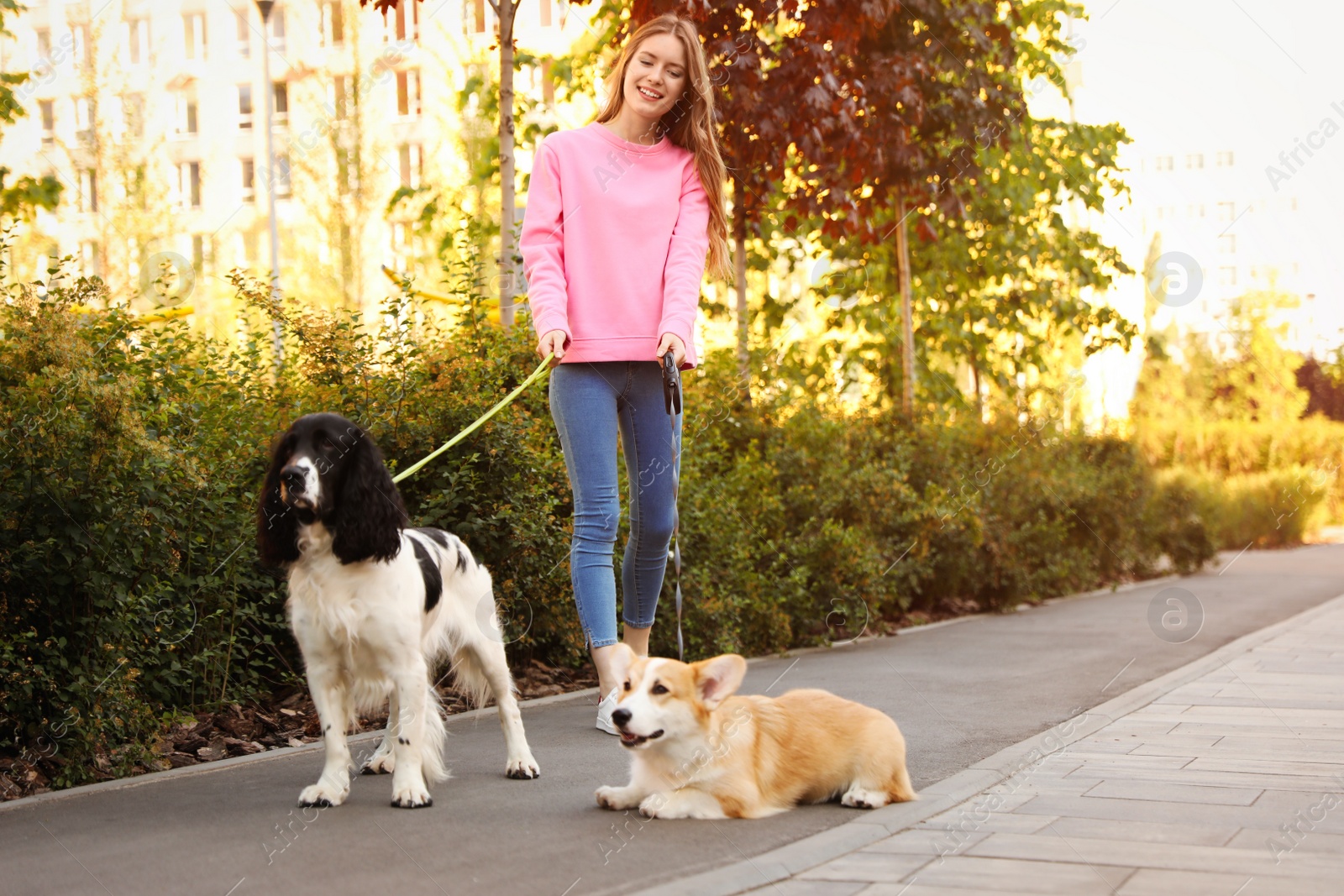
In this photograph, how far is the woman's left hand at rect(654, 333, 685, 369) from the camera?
5008 mm

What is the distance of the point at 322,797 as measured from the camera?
4.14m

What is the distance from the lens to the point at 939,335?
1675cm

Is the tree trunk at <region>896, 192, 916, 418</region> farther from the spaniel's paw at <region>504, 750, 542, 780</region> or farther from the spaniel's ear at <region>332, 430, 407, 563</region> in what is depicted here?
the spaniel's ear at <region>332, 430, 407, 563</region>

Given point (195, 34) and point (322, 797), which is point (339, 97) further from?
point (322, 797)

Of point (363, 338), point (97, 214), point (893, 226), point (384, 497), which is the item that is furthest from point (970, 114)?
point (97, 214)

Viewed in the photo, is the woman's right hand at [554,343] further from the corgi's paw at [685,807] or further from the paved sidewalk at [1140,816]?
the paved sidewalk at [1140,816]

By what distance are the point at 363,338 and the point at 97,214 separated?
21487mm

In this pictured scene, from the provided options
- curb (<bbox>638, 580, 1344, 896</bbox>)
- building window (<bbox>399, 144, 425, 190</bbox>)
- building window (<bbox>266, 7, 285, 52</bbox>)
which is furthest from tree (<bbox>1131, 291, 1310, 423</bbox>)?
curb (<bbox>638, 580, 1344, 896</bbox>)

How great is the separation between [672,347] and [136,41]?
34.5 metres

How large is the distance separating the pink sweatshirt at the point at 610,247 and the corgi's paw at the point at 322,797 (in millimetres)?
1817

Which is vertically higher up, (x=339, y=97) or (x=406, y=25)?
(x=406, y=25)

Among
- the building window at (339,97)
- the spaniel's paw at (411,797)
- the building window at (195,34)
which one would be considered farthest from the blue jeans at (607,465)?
the building window at (195,34)

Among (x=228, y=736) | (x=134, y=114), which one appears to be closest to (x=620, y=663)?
(x=228, y=736)

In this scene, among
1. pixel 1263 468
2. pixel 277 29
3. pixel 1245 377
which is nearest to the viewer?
pixel 1263 468
